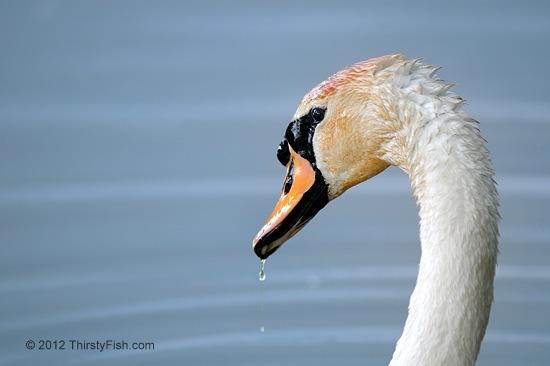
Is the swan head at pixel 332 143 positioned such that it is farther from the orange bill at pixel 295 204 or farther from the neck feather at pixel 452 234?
the neck feather at pixel 452 234

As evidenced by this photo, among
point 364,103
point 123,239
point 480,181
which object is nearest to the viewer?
point 480,181

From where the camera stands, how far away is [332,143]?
3.20 m

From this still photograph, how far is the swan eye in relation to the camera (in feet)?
10.5

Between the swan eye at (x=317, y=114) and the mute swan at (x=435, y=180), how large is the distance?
38 mm

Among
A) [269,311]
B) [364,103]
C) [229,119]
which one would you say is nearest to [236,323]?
[269,311]

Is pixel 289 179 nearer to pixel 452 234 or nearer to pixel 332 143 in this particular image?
pixel 332 143

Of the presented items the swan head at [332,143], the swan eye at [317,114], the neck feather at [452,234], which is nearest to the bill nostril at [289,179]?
the swan head at [332,143]

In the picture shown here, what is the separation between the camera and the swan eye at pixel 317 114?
3193 millimetres

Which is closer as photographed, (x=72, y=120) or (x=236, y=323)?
(x=236, y=323)

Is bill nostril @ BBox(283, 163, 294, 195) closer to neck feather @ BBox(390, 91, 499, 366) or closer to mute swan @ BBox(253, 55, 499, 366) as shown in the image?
mute swan @ BBox(253, 55, 499, 366)

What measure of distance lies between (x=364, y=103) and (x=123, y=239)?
2.35 meters

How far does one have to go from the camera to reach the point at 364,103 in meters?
3.07

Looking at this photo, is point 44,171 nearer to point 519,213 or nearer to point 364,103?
point 519,213

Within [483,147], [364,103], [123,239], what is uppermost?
[123,239]
